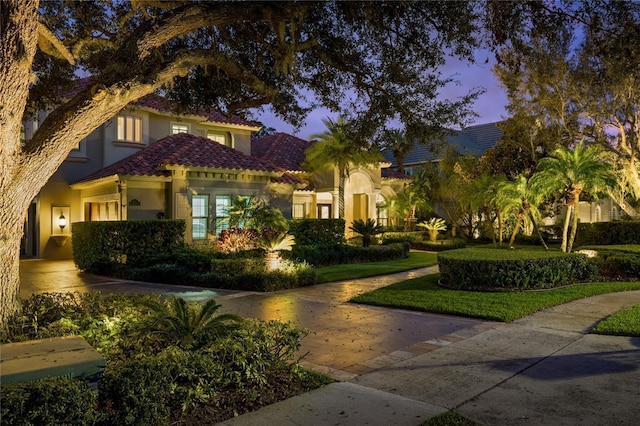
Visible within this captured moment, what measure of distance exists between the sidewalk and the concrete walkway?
0.01 m

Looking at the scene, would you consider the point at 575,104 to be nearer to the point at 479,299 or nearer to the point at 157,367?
the point at 479,299

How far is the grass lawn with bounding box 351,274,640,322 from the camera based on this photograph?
9469mm

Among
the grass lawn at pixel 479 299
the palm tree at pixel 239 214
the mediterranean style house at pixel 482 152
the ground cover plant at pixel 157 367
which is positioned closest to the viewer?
the ground cover plant at pixel 157 367

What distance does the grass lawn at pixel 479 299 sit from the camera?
9469 mm

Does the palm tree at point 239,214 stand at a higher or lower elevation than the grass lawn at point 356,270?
higher

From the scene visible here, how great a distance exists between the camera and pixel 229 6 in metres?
7.59

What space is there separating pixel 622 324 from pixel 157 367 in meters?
7.32

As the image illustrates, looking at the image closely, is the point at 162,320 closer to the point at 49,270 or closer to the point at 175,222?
the point at 175,222

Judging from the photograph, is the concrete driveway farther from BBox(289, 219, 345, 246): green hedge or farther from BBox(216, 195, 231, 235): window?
BBox(289, 219, 345, 246): green hedge

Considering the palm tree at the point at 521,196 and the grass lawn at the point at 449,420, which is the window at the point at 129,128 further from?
the grass lawn at the point at 449,420

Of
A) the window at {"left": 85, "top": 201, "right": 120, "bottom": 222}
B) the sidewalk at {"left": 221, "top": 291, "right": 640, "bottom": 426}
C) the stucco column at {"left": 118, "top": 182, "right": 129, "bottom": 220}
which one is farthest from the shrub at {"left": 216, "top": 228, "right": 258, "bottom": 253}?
the sidewalk at {"left": 221, "top": 291, "right": 640, "bottom": 426}

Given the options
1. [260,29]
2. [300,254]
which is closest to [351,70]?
[260,29]

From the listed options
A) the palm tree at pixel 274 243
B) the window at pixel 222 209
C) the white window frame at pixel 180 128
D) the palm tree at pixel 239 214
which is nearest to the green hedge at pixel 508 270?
the palm tree at pixel 274 243

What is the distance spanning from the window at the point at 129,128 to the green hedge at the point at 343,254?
9633mm
